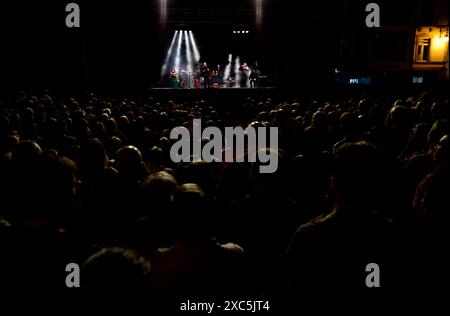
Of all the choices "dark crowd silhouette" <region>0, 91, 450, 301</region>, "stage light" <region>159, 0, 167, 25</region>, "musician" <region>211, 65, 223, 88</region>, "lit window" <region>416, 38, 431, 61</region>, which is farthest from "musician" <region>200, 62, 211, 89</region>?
"dark crowd silhouette" <region>0, 91, 450, 301</region>

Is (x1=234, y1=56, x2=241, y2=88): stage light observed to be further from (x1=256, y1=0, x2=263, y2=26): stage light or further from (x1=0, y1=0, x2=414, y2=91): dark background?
(x1=256, y1=0, x2=263, y2=26): stage light

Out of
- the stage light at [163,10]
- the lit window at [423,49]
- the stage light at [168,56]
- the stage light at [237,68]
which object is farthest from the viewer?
the stage light at [237,68]

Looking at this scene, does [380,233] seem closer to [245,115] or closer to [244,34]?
[245,115]

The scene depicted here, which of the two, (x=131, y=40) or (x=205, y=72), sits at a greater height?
(x=131, y=40)

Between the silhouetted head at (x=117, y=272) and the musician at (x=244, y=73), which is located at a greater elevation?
the musician at (x=244, y=73)

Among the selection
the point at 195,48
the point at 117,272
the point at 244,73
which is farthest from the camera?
the point at 195,48

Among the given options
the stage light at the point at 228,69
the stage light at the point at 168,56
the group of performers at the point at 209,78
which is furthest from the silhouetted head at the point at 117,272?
the stage light at the point at 228,69

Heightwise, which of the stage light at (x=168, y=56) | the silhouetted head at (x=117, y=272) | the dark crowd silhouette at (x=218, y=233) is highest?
the stage light at (x=168, y=56)

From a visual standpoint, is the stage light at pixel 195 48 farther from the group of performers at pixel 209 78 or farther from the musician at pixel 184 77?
the musician at pixel 184 77

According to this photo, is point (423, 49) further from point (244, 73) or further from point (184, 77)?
point (184, 77)

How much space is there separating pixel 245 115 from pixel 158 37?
13.7 meters

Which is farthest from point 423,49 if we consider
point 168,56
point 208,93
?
point 168,56

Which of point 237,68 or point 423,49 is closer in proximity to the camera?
point 423,49

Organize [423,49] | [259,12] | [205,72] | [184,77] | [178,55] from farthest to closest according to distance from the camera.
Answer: [178,55], [184,77], [423,49], [205,72], [259,12]
